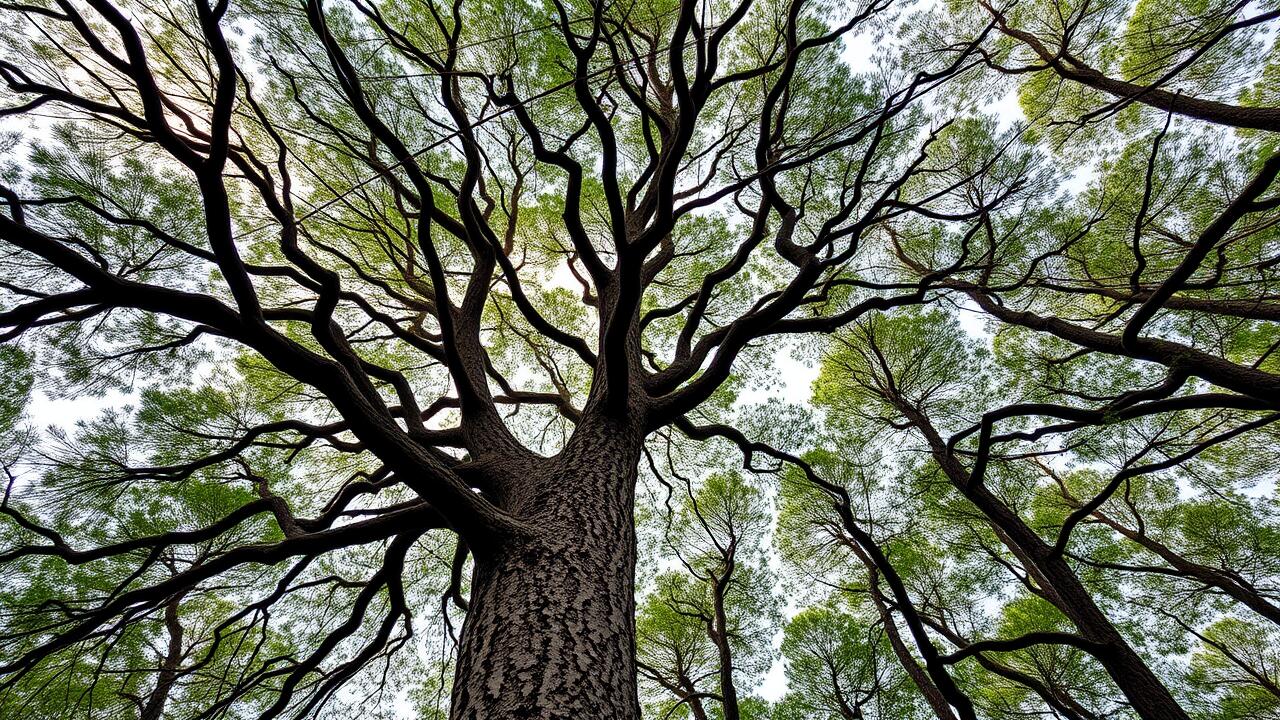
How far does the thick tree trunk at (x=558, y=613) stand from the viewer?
1.28 meters

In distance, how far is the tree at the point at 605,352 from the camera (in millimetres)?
1826

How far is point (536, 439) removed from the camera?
6371mm

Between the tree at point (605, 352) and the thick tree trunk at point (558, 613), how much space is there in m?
0.01

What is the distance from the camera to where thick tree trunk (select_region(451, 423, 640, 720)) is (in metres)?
1.28

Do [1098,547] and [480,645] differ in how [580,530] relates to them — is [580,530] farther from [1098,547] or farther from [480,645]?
[1098,547]

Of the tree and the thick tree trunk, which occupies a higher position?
the tree

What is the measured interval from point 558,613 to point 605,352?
1.09 meters

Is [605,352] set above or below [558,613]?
above

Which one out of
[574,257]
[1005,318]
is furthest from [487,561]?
[1005,318]

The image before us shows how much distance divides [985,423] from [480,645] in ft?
8.44

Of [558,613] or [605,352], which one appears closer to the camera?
[558,613]

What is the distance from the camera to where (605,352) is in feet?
7.24

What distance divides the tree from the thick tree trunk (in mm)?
14

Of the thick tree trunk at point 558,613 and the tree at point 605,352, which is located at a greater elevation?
the tree at point 605,352
